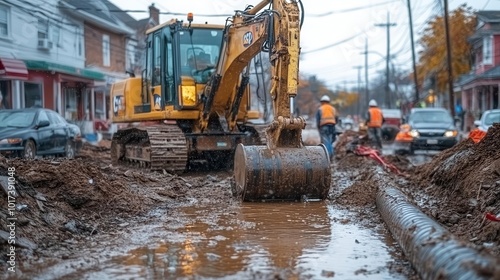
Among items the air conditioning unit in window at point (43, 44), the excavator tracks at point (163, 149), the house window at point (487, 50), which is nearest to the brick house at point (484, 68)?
the house window at point (487, 50)

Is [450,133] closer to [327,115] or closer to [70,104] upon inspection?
[327,115]

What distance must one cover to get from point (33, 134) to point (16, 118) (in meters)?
0.84

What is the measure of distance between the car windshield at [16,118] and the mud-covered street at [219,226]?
5790 mm

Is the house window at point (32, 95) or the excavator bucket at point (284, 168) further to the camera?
the house window at point (32, 95)

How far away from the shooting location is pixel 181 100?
1376 centimetres

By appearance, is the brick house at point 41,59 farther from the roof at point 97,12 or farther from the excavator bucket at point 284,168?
the excavator bucket at point 284,168

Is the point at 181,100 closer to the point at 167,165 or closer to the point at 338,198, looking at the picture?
the point at 167,165

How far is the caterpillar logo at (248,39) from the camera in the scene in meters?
11.3

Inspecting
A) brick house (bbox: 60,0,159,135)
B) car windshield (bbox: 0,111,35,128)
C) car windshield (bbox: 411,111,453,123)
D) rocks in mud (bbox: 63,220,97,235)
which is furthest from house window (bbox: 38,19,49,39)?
rocks in mud (bbox: 63,220,97,235)

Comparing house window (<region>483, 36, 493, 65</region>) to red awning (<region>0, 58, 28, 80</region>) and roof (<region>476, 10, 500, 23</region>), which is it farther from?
red awning (<region>0, 58, 28, 80</region>)

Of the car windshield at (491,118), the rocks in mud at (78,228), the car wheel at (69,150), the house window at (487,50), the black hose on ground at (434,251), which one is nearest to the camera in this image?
the black hose on ground at (434,251)

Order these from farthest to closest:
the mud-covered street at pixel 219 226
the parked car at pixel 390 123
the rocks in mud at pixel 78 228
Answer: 1. the parked car at pixel 390 123
2. the rocks in mud at pixel 78 228
3. the mud-covered street at pixel 219 226

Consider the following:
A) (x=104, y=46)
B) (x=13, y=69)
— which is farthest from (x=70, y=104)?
(x=13, y=69)

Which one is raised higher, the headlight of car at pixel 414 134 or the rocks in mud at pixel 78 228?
the headlight of car at pixel 414 134
